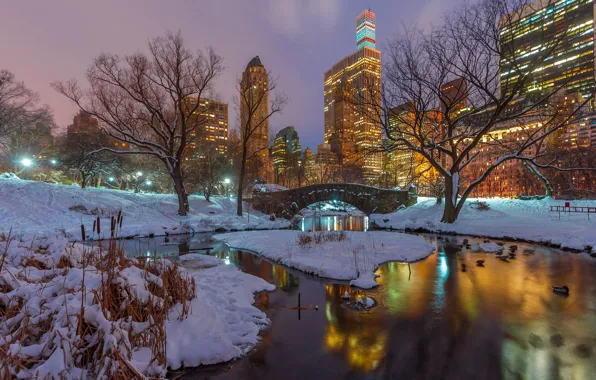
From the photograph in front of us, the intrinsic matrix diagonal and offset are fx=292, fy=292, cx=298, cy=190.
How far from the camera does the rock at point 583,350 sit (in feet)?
17.0

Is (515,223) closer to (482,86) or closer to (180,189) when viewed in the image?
(482,86)

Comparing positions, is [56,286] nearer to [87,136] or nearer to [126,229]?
[126,229]

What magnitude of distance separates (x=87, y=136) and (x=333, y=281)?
3488cm

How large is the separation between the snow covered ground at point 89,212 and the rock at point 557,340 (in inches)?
862

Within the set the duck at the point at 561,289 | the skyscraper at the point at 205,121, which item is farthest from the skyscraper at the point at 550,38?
the skyscraper at the point at 205,121

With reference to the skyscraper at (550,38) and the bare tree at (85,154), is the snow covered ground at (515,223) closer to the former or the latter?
the skyscraper at (550,38)

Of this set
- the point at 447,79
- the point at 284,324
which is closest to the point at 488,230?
the point at 447,79

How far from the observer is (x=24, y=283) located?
4383 millimetres

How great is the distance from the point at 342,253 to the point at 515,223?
54.8ft

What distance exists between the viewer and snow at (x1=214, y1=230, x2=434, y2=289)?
10828 mm

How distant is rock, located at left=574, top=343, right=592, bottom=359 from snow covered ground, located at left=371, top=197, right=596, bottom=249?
12.5 meters

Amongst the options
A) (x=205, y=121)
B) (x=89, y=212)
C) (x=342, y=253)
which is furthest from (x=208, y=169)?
(x=342, y=253)

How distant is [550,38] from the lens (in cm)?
1716

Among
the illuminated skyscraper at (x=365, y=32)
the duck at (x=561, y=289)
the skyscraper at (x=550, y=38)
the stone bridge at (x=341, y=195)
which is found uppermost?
the illuminated skyscraper at (x=365, y=32)
